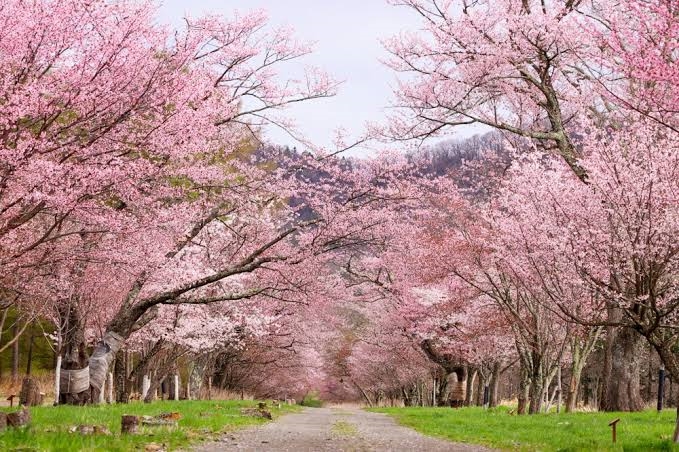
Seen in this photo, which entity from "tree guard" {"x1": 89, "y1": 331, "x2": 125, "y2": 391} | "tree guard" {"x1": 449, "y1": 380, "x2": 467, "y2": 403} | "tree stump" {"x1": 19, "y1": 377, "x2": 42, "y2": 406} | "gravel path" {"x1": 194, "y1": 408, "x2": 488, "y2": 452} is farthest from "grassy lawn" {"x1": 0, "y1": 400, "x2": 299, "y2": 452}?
"tree guard" {"x1": 449, "y1": 380, "x2": 467, "y2": 403}

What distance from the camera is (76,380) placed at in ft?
62.0

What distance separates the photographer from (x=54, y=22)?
31.5 ft

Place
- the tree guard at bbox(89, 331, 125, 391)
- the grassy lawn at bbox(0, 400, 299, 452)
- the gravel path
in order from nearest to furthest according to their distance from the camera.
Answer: the grassy lawn at bbox(0, 400, 299, 452) → the gravel path → the tree guard at bbox(89, 331, 125, 391)

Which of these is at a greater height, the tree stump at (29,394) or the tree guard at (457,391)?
the tree stump at (29,394)

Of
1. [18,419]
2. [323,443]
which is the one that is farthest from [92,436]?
[323,443]

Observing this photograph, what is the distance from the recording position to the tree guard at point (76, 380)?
18.9m

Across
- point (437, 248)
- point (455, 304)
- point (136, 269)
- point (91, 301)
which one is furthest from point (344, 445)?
point (455, 304)

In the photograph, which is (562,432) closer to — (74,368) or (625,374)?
(625,374)

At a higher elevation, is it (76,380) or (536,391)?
(76,380)

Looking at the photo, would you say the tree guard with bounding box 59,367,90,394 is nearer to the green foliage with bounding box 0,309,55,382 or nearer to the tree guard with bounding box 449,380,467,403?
the tree guard with bounding box 449,380,467,403

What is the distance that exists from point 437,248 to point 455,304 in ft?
14.7

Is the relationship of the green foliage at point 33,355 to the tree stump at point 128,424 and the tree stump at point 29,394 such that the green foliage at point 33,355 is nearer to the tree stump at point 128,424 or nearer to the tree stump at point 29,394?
the tree stump at point 29,394

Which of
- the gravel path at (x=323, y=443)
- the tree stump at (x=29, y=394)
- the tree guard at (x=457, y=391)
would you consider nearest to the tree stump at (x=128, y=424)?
the gravel path at (x=323, y=443)

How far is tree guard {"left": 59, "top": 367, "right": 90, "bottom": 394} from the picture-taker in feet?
62.0
